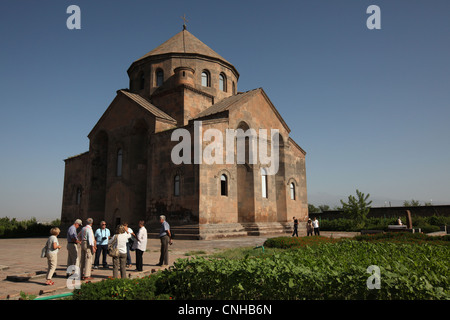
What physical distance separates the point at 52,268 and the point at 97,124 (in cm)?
2049

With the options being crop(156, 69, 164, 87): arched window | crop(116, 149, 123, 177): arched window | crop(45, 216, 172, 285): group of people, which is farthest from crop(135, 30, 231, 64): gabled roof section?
crop(45, 216, 172, 285): group of people

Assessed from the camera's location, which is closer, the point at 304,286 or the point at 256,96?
the point at 304,286

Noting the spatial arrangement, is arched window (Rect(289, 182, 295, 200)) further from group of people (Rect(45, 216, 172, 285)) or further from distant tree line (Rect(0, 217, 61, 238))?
distant tree line (Rect(0, 217, 61, 238))

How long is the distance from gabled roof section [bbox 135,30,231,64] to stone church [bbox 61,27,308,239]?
0.09 meters

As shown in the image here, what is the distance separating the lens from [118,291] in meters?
5.36

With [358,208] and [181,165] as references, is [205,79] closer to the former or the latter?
[181,165]

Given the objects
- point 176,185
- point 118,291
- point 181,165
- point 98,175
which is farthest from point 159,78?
point 118,291

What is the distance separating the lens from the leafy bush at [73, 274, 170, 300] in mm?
5305

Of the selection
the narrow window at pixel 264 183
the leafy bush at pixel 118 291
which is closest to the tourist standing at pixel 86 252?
the leafy bush at pixel 118 291
